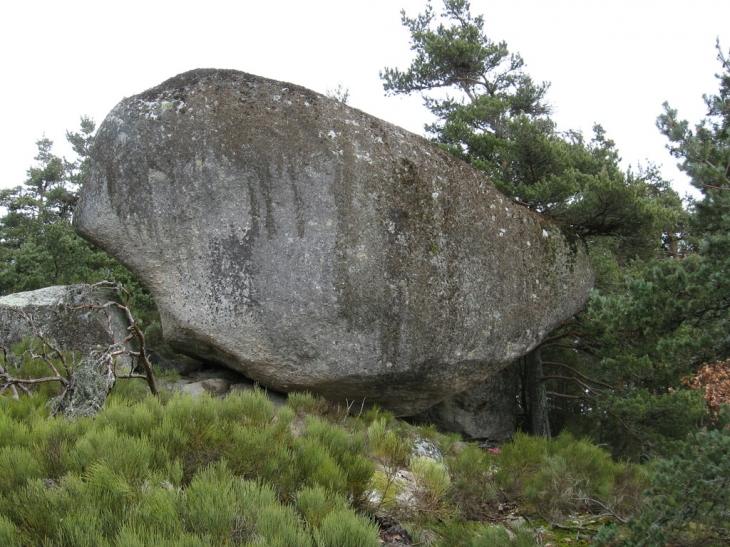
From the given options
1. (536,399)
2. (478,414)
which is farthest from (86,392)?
(536,399)

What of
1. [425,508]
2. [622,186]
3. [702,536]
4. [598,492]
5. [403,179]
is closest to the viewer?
[702,536]

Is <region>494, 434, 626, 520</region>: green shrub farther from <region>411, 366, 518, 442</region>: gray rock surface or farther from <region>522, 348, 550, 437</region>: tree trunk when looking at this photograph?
<region>522, 348, 550, 437</region>: tree trunk

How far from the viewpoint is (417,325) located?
22.2 feet

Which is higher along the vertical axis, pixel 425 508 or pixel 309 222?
pixel 309 222

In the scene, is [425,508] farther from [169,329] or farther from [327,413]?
[169,329]

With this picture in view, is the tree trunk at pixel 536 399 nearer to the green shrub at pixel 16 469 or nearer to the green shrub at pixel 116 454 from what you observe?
the green shrub at pixel 116 454

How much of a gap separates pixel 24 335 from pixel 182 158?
121 inches

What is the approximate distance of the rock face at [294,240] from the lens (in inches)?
255

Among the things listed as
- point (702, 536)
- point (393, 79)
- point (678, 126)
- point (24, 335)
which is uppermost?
point (393, 79)

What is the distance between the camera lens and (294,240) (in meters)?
6.55

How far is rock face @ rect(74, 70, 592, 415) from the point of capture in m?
6.48

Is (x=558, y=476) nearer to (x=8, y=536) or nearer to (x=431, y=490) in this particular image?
(x=431, y=490)

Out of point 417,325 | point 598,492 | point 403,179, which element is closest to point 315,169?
point 403,179

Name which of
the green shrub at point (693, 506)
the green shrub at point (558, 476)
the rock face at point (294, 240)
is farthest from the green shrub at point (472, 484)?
the rock face at point (294, 240)
